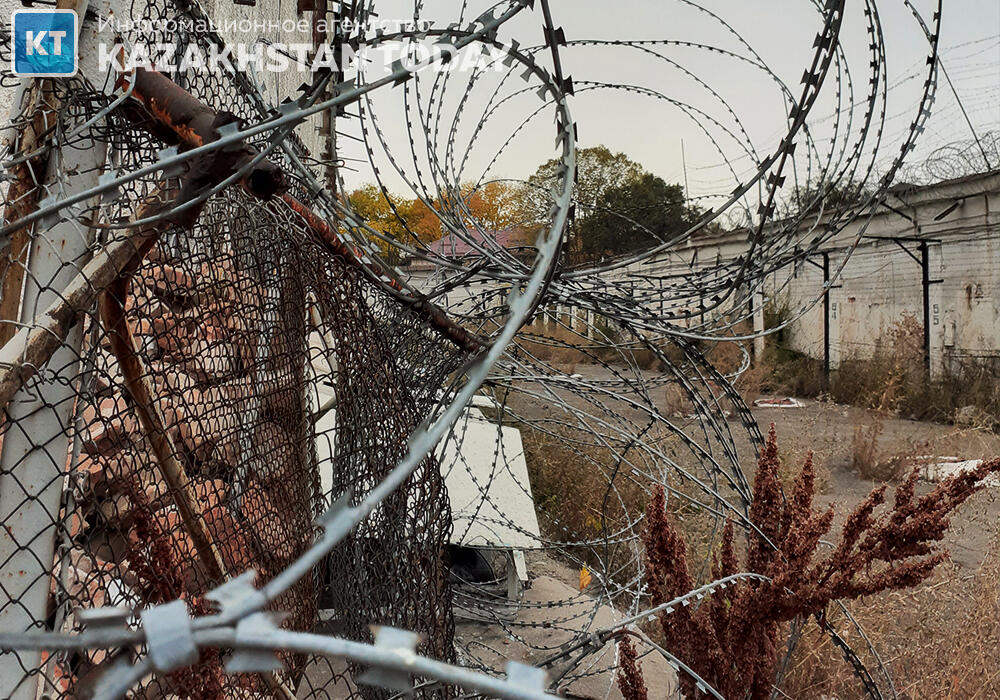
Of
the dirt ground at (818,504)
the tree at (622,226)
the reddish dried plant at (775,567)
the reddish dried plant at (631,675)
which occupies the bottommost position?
the dirt ground at (818,504)

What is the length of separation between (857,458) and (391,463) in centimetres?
899

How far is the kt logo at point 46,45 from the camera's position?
1.22 metres

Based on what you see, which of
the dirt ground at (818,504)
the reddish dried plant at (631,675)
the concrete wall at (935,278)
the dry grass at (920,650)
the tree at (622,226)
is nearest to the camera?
the reddish dried plant at (631,675)

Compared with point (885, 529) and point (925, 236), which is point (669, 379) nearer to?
point (885, 529)

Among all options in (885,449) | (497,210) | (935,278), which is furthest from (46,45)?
(935,278)

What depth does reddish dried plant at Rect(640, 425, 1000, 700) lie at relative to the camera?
212cm

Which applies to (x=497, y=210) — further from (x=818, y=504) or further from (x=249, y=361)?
(x=818, y=504)

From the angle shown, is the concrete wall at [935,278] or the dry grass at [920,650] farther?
the concrete wall at [935,278]

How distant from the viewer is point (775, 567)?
7.32ft

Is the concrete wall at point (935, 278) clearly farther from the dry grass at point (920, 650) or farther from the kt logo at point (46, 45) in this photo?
the kt logo at point (46, 45)

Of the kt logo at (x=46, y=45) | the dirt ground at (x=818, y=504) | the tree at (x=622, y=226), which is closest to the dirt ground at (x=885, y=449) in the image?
the dirt ground at (x=818, y=504)

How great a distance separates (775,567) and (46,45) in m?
2.33

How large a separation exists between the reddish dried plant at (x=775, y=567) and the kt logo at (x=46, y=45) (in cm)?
206

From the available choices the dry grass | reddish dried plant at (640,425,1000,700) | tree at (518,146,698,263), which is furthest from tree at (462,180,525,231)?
the dry grass
